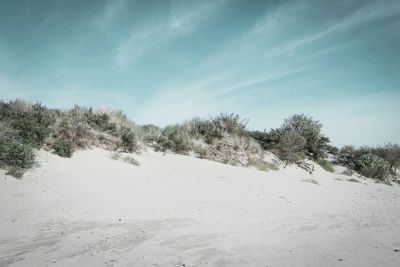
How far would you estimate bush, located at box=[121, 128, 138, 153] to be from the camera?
10.9 m

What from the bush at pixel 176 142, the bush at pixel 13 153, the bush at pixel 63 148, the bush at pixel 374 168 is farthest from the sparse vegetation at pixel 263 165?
the bush at pixel 13 153

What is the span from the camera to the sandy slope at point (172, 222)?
11.7ft

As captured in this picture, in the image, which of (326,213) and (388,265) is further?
(326,213)

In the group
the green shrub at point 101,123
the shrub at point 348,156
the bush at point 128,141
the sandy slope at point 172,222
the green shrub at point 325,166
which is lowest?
the sandy slope at point 172,222

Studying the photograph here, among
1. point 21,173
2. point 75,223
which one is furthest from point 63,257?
point 21,173

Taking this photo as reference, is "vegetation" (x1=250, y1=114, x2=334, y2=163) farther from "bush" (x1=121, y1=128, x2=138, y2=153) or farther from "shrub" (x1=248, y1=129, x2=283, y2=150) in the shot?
"bush" (x1=121, y1=128, x2=138, y2=153)

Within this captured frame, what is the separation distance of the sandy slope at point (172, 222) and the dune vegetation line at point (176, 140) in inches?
23.8

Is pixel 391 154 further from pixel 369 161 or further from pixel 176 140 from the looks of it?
pixel 176 140

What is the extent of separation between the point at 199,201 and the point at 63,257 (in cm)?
345

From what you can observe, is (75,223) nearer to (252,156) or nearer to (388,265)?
(388,265)

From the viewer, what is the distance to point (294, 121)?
64.0 ft

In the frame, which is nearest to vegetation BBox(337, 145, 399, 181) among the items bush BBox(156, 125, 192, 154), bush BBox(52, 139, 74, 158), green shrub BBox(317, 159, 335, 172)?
green shrub BBox(317, 159, 335, 172)

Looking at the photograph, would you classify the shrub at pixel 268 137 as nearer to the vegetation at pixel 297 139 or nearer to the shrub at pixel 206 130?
the vegetation at pixel 297 139

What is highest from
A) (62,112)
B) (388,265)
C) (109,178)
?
(62,112)
